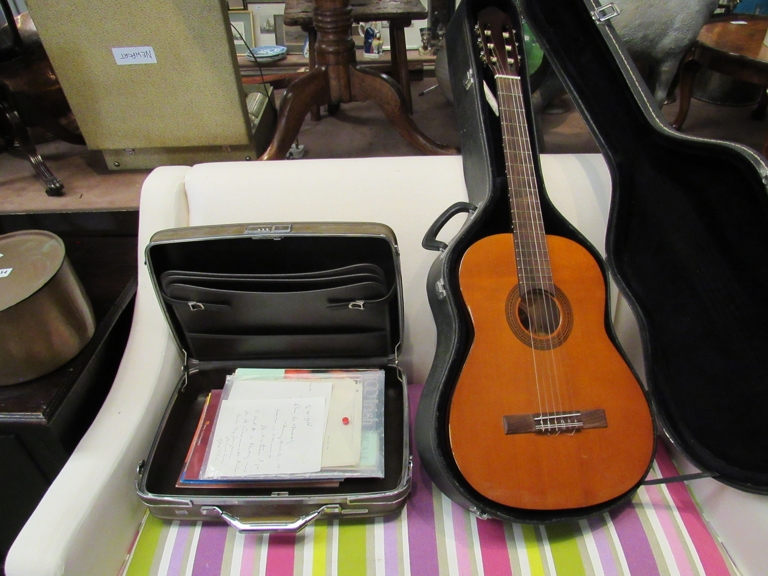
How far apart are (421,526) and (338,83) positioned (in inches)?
50.0

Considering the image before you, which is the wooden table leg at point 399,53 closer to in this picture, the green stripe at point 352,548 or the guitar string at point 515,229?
the guitar string at point 515,229

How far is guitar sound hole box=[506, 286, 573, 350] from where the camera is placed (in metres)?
0.78

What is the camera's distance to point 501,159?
34.3 inches

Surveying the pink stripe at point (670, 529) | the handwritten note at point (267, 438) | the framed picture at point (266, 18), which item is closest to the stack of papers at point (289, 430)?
the handwritten note at point (267, 438)

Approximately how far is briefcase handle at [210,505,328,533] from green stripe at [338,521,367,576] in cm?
6

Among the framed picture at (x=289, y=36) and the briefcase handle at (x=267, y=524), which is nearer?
the briefcase handle at (x=267, y=524)

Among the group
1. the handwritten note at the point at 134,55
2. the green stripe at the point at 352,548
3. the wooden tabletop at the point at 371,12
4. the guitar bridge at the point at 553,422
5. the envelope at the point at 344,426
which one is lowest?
the green stripe at the point at 352,548

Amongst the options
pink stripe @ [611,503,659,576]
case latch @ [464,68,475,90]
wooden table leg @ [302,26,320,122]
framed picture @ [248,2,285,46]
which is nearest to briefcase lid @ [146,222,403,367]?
case latch @ [464,68,475,90]

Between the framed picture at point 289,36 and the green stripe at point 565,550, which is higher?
the framed picture at point 289,36

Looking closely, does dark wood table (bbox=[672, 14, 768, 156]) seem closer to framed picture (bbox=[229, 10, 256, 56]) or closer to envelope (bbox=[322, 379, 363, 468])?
envelope (bbox=[322, 379, 363, 468])

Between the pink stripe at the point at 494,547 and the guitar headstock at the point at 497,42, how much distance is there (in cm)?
76

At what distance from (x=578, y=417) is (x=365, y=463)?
336 mm

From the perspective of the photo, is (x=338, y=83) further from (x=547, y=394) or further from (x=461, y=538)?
(x=461, y=538)

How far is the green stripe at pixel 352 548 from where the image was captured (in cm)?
70
